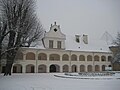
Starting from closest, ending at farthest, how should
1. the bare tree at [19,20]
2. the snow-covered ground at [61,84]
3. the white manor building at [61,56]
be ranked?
the snow-covered ground at [61,84], the bare tree at [19,20], the white manor building at [61,56]

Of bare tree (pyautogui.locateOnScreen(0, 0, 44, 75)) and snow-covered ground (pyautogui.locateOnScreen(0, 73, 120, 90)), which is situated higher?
bare tree (pyautogui.locateOnScreen(0, 0, 44, 75))

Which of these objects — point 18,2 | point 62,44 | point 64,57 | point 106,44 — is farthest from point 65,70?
point 18,2

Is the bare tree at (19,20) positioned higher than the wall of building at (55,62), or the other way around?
the bare tree at (19,20)

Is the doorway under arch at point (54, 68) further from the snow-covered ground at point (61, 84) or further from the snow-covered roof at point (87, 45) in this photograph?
the snow-covered ground at point (61, 84)

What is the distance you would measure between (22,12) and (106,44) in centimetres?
2173

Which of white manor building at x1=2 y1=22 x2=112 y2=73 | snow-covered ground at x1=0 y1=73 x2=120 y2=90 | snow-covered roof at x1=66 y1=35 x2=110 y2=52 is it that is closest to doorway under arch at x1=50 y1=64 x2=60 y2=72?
white manor building at x1=2 y1=22 x2=112 y2=73

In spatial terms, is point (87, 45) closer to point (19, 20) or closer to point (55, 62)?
point (55, 62)

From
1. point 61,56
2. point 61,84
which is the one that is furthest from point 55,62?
point 61,84

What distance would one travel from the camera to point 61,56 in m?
28.8

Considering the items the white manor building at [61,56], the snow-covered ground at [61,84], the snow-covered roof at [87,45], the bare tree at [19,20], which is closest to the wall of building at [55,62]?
the white manor building at [61,56]

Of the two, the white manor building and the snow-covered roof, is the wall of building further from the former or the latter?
the snow-covered roof

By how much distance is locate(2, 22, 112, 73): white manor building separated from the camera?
88.2 ft

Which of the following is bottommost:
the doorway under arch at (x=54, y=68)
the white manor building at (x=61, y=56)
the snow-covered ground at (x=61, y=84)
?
the snow-covered ground at (x=61, y=84)

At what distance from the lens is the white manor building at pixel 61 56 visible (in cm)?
2689
